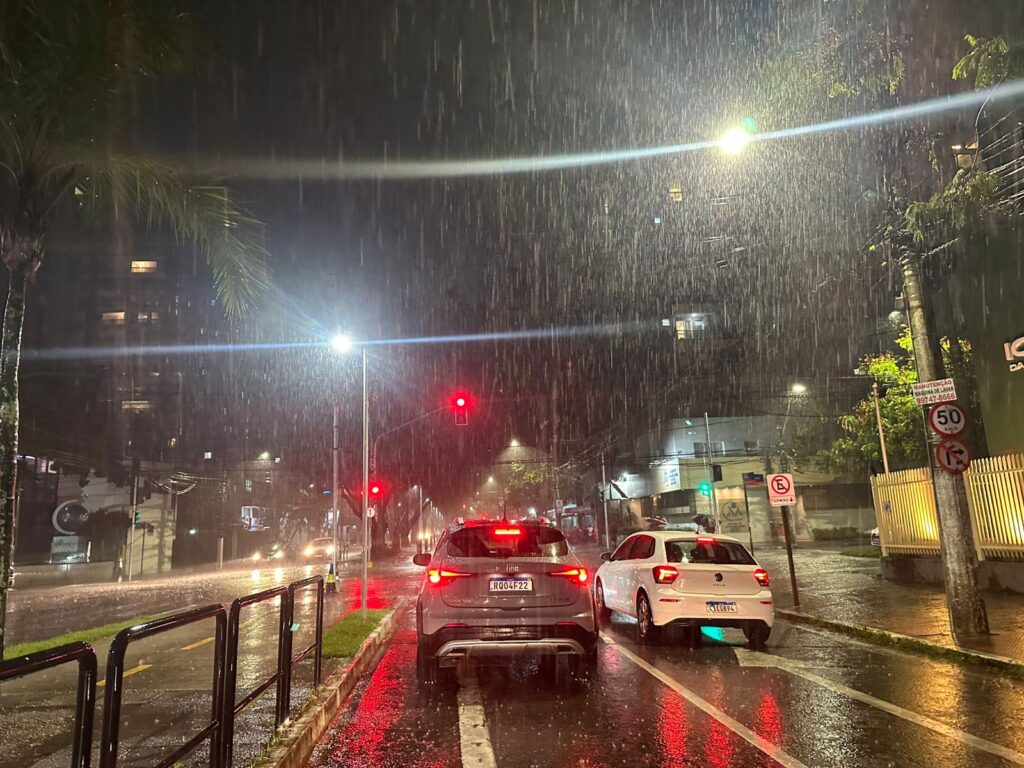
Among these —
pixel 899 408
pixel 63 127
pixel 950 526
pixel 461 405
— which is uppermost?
pixel 63 127

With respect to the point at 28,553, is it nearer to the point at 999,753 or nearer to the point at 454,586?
the point at 454,586

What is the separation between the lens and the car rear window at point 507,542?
25.6ft

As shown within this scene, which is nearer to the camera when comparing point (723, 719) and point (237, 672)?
point (237, 672)

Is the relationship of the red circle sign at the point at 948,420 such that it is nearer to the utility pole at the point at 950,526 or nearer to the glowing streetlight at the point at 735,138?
the utility pole at the point at 950,526

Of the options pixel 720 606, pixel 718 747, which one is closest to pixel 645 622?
pixel 720 606

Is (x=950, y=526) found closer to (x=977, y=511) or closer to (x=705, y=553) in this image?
(x=705, y=553)

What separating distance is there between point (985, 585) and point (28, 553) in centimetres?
3338

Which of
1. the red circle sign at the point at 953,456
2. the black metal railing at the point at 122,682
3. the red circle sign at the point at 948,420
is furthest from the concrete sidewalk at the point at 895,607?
the black metal railing at the point at 122,682

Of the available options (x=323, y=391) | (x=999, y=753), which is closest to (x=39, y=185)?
(x=999, y=753)

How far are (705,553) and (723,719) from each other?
4.51m

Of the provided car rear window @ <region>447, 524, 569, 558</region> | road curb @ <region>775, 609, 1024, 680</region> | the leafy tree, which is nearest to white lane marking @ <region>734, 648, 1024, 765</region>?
road curb @ <region>775, 609, 1024, 680</region>

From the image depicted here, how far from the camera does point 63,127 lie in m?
6.88

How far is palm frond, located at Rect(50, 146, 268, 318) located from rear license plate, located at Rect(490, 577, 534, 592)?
15.6 ft

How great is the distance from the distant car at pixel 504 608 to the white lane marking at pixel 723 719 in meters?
0.85
